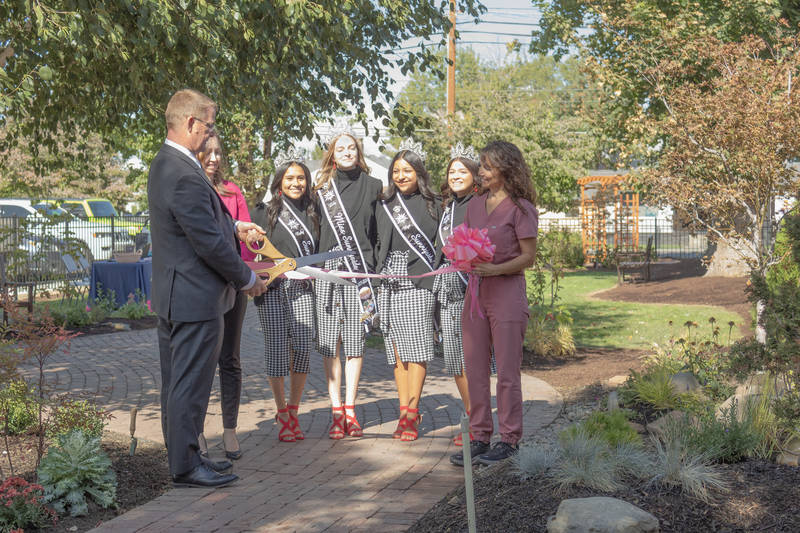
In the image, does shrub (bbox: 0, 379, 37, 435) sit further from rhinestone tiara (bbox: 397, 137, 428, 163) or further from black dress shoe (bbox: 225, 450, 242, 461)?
rhinestone tiara (bbox: 397, 137, 428, 163)

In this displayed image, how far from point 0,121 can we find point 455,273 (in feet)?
15.2

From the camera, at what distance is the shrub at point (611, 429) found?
188 inches

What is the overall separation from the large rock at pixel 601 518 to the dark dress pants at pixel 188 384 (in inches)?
81.7

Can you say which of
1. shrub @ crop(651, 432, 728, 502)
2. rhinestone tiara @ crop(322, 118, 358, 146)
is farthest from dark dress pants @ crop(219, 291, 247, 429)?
shrub @ crop(651, 432, 728, 502)

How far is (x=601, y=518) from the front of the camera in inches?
137

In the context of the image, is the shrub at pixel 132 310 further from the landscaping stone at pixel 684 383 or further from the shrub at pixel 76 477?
the landscaping stone at pixel 684 383

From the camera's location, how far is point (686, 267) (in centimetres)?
2450

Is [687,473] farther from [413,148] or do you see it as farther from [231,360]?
[413,148]

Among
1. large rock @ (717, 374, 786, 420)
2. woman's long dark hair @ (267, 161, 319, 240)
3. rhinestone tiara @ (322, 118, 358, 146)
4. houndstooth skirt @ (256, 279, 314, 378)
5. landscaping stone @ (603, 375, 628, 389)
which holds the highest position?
rhinestone tiara @ (322, 118, 358, 146)

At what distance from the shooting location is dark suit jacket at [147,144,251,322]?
14.8 feet

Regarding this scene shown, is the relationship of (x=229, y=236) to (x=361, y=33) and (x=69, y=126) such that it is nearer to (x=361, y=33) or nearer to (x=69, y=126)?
(x=361, y=33)

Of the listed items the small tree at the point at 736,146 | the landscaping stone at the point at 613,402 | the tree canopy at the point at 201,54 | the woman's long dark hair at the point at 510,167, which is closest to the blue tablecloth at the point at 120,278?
the tree canopy at the point at 201,54

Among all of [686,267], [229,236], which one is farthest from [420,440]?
[686,267]

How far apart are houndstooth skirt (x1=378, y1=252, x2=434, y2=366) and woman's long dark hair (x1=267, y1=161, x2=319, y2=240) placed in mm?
621
